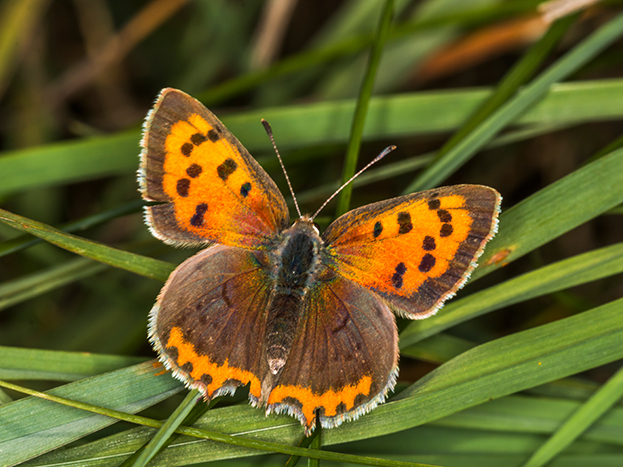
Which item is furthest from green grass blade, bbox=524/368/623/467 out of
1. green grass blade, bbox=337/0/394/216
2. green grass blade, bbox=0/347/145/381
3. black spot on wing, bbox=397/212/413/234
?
green grass blade, bbox=0/347/145/381

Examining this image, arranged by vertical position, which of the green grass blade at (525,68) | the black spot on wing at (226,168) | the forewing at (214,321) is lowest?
the forewing at (214,321)

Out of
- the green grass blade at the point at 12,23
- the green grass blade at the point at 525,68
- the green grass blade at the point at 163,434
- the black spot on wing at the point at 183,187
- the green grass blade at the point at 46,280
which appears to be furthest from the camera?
the green grass blade at the point at 12,23

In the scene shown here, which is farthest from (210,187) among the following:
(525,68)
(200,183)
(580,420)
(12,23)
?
(12,23)

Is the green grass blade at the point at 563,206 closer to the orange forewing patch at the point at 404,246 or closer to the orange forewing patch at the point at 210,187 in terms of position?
the orange forewing patch at the point at 404,246

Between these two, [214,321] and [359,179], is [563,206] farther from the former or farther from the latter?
[214,321]

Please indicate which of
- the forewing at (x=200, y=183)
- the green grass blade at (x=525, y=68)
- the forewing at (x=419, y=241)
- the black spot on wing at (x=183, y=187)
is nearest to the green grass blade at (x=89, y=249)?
the forewing at (x=200, y=183)
